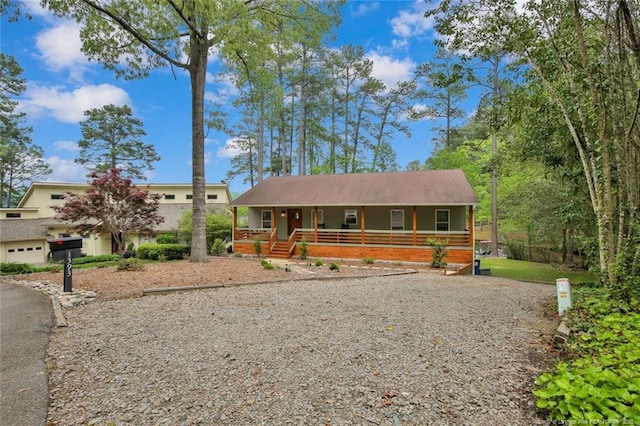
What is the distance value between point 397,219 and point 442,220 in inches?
85.2

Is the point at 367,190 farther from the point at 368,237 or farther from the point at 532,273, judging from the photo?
the point at 532,273

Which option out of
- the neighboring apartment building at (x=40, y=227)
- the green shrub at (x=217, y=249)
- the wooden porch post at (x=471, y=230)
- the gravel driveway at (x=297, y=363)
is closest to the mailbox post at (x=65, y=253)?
the gravel driveway at (x=297, y=363)

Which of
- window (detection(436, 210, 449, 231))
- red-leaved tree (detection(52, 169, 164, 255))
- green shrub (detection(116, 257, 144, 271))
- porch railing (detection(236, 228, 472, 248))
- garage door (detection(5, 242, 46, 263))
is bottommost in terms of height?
garage door (detection(5, 242, 46, 263))

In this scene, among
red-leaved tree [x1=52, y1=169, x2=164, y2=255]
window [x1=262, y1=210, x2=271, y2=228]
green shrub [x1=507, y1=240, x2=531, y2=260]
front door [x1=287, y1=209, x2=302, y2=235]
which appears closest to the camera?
red-leaved tree [x1=52, y1=169, x2=164, y2=255]

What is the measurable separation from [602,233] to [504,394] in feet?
14.6

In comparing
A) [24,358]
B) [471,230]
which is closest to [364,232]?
[471,230]

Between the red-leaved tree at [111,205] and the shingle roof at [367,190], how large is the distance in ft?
16.0

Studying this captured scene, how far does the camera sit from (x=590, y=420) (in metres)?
2.14

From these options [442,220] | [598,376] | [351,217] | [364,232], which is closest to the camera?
[598,376]

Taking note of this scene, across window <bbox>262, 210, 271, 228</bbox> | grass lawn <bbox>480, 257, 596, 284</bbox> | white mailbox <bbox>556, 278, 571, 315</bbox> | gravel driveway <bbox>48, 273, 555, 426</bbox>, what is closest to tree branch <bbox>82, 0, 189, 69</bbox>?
window <bbox>262, 210, 271, 228</bbox>

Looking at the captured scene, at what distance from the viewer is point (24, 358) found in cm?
387

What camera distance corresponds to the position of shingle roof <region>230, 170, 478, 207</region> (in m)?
14.3

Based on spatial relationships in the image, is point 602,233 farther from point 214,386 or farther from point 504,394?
point 214,386

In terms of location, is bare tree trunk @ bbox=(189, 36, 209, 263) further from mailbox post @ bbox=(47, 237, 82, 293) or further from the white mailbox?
the white mailbox
